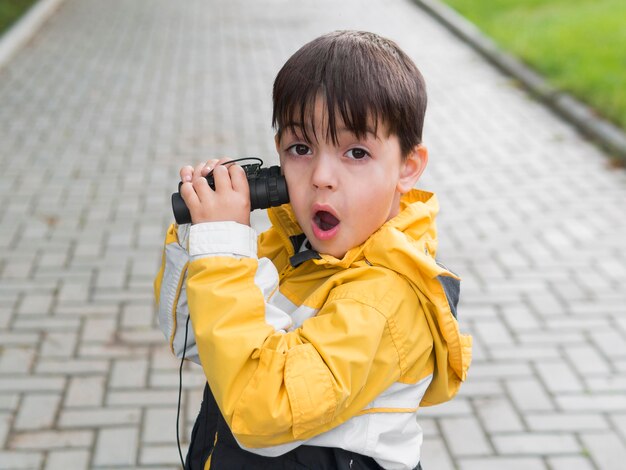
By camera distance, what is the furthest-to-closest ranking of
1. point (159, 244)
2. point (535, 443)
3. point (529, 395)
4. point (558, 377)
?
1. point (159, 244)
2. point (558, 377)
3. point (529, 395)
4. point (535, 443)

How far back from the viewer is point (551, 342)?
13.5ft

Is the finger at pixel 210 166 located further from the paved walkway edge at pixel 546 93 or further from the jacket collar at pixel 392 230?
the paved walkway edge at pixel 546 93

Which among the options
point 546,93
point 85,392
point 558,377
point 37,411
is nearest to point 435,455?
point 558,377

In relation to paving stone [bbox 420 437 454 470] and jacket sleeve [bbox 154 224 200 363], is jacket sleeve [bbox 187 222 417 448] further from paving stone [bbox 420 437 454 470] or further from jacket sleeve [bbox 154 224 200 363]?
paving stone [bbox 420 437 454 470]

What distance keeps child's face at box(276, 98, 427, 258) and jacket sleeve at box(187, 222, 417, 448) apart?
0.52 ft

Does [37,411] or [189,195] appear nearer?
[189,195]

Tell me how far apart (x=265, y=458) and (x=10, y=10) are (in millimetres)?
12110

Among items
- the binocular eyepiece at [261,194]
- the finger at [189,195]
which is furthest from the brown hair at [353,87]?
the finger at [189,195]

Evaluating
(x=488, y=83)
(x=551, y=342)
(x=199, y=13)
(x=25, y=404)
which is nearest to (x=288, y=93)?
(x=25, y=404)

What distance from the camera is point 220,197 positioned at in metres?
1.58

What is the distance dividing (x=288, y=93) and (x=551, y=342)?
2.92m

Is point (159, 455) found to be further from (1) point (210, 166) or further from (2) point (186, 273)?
(1) point (210, 166)

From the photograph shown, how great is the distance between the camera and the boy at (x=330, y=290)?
1460 millimetres

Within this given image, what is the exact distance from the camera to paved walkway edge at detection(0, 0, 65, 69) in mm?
9961
